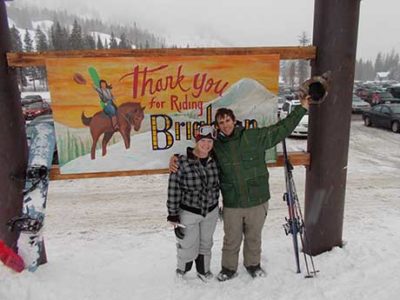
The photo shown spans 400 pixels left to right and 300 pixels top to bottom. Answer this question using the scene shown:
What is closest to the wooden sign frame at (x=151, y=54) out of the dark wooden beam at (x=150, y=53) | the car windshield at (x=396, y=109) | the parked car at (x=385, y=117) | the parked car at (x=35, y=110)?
the dark wooden beam at (x=150, y=53)

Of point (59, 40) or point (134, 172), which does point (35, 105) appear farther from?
point (59, 40)

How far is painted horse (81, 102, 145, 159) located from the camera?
3.40 meters

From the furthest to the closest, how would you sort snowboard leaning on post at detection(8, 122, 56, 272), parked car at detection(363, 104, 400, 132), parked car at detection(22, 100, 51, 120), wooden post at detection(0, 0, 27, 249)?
parked car at detection(22, 100, 51, 120)
parked car at detection(363, 104, 400, 132)
snowboard leaning on post at detection(8, 122, 56, 272)
wooden post at detection(0, 0, 27, 249)

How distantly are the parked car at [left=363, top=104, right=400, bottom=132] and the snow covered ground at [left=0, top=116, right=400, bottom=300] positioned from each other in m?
9.41

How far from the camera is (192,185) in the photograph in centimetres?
309

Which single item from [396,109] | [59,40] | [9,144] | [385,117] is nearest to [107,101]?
[9,144]

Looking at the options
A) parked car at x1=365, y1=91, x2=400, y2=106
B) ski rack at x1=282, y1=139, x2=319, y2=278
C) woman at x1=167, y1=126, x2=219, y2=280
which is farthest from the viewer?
parked car at x1=365, y1=91, x2=400, y2=106

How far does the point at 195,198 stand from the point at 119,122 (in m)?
1.05

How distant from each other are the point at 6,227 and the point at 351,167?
8283mm

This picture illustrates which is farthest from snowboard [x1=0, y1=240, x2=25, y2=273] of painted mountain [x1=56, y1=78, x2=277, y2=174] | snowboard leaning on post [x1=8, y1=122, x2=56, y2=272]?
painted mountain [x1=56, y1=78, x2=277, y2=174]

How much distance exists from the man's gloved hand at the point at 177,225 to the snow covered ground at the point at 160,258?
537 mm

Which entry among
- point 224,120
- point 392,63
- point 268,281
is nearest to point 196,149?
point 224,120

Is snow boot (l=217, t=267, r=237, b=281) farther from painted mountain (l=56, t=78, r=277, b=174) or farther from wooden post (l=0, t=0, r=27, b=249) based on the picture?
wooden post (l=0, t=0, r=27, b=249)

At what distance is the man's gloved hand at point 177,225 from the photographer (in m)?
3.14
